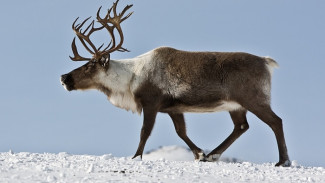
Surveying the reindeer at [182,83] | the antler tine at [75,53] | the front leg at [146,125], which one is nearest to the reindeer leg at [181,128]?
the reindeer at [182,83]

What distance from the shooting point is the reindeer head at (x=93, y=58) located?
37.3 feet

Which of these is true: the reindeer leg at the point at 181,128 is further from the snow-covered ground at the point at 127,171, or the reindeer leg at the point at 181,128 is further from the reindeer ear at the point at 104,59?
the snow-covered ground at the point at 127,171

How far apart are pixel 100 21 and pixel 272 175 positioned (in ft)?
17.9

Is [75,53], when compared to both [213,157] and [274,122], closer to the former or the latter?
[213,157]

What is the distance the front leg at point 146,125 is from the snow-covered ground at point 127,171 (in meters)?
1.23

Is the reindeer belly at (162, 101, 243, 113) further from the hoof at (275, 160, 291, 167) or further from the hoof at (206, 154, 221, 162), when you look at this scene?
the hoof at (275, 160, 291, 167)

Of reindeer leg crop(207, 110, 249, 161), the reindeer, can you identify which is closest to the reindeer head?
the reindeer

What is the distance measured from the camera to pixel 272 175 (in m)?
8.05

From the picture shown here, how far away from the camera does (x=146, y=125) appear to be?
1036cm

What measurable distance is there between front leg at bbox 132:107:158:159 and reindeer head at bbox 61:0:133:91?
1528 millimetres

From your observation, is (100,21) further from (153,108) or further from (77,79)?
(153,108)

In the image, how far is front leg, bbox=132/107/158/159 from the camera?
10.3 m

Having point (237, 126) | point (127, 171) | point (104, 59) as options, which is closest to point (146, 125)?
point (104, 59)

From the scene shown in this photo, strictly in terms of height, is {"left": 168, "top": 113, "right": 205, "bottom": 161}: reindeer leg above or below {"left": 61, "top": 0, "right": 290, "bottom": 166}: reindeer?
below
